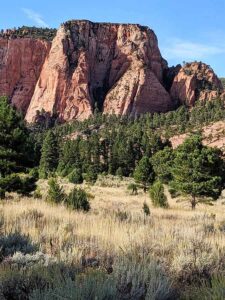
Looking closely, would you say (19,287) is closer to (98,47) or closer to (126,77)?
(126,77)

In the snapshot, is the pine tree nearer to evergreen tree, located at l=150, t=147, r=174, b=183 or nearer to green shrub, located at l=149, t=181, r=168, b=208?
evergreen tree, located at l=150, t=147, r=174, b=183

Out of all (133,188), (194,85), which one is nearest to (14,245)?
(133,188)

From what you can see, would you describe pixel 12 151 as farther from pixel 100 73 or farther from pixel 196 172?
pixel 100 73

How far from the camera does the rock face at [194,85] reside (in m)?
166

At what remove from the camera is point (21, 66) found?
591 feet

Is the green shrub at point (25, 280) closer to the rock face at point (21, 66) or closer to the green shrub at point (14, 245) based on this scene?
the green shrub at point (14, 245)

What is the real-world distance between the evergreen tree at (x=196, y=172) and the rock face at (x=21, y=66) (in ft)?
514

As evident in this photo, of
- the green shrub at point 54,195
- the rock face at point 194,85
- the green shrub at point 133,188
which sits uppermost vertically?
the rock face at point 194,85

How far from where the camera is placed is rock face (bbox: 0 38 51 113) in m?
177

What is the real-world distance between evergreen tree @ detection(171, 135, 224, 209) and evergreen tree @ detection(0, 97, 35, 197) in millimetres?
8987

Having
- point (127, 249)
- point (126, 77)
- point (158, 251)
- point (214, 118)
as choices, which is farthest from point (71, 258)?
point (126, 77)

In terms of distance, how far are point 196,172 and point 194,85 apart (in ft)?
490

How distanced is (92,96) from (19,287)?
169 meters

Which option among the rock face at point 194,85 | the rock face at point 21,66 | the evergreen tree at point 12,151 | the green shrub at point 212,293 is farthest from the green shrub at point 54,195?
the rock face at point 21,66
